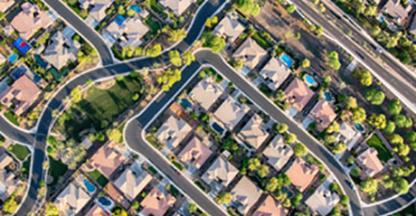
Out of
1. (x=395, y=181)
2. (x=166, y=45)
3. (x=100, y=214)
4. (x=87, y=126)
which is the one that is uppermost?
(x=166, y=45)

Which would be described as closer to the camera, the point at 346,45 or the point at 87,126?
the point at 87,126

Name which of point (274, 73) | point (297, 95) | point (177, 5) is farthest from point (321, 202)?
point (177, 5)

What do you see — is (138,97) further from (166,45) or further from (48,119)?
(48,119)

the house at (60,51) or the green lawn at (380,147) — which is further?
the green lawn at (380,147)

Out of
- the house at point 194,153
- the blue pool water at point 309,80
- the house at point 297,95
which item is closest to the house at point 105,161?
the house at point 194,153

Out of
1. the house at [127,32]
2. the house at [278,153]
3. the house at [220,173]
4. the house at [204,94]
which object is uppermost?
the house at [127,32]

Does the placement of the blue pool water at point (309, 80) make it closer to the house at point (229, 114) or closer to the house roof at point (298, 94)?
the house roof at point (298, 94)

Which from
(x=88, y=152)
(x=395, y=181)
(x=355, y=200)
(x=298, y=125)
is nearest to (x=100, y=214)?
(x=88, y=152)

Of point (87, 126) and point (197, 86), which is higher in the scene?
point (197, 86)
